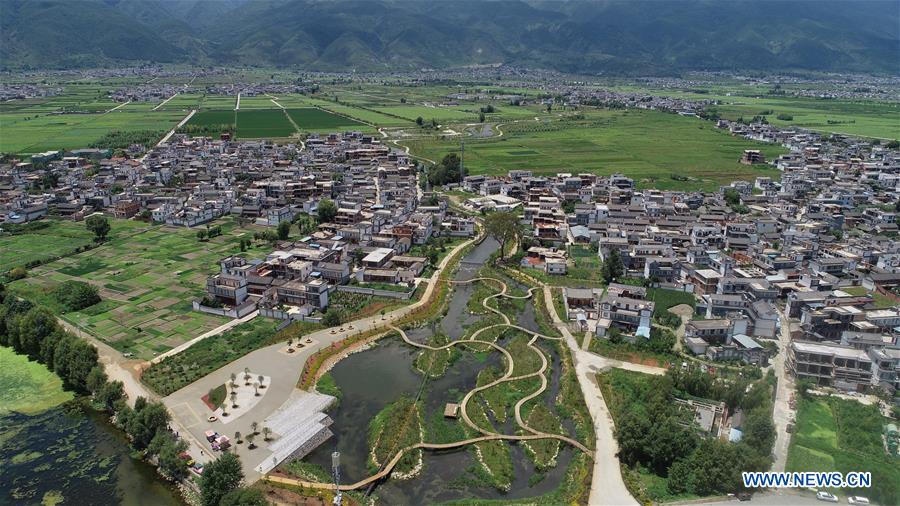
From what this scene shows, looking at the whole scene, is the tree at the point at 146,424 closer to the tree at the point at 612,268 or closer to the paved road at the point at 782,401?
the paved road at the point at 782,401

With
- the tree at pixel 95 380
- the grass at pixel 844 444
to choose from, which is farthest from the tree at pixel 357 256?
the grass at pixel 844 444

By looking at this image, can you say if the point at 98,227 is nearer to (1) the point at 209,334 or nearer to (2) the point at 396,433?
(1) the point at 209,334

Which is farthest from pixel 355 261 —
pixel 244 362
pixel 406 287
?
pixel 244 362

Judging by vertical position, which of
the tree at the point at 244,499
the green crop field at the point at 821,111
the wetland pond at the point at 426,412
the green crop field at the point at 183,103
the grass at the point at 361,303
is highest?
the green crop field at the point at 821,111

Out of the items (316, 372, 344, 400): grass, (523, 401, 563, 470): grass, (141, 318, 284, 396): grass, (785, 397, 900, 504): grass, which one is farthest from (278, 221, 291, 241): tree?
(785, 397, 900, 504): grass

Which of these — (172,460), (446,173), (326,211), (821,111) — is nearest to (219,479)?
(172,460)

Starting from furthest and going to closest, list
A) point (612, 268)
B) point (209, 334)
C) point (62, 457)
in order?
point (612, 268) → point (209, 334) → point (62, 457)

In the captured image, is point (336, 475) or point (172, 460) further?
point (172, 460)
